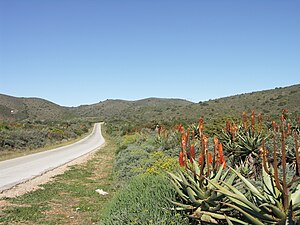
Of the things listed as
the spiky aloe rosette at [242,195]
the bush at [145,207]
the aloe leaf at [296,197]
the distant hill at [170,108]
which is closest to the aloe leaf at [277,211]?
the spiky aloe rosette at [242,195]

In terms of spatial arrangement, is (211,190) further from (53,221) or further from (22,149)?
(22,149)

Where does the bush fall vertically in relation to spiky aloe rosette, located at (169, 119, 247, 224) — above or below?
below

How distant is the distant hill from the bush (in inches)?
939

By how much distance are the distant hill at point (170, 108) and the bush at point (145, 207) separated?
23.9 metres

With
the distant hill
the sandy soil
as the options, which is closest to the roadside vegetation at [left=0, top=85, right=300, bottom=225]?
the sandy soil

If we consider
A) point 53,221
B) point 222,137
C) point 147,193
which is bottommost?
point 53,221

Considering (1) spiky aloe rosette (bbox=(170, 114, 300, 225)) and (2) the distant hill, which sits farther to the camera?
(2) the distant hill

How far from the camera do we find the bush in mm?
5002

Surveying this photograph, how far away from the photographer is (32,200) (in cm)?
991

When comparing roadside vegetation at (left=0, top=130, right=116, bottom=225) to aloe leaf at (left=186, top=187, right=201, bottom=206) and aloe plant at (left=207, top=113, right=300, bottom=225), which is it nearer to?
aloe leaf at (left=186, top=187, right=201, bottom=206)

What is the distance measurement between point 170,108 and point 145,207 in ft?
253

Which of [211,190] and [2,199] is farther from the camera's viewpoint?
[2,199]

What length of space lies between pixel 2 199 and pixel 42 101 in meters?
120

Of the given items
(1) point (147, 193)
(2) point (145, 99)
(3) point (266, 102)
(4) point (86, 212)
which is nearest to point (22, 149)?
(4) point (86, 212)
